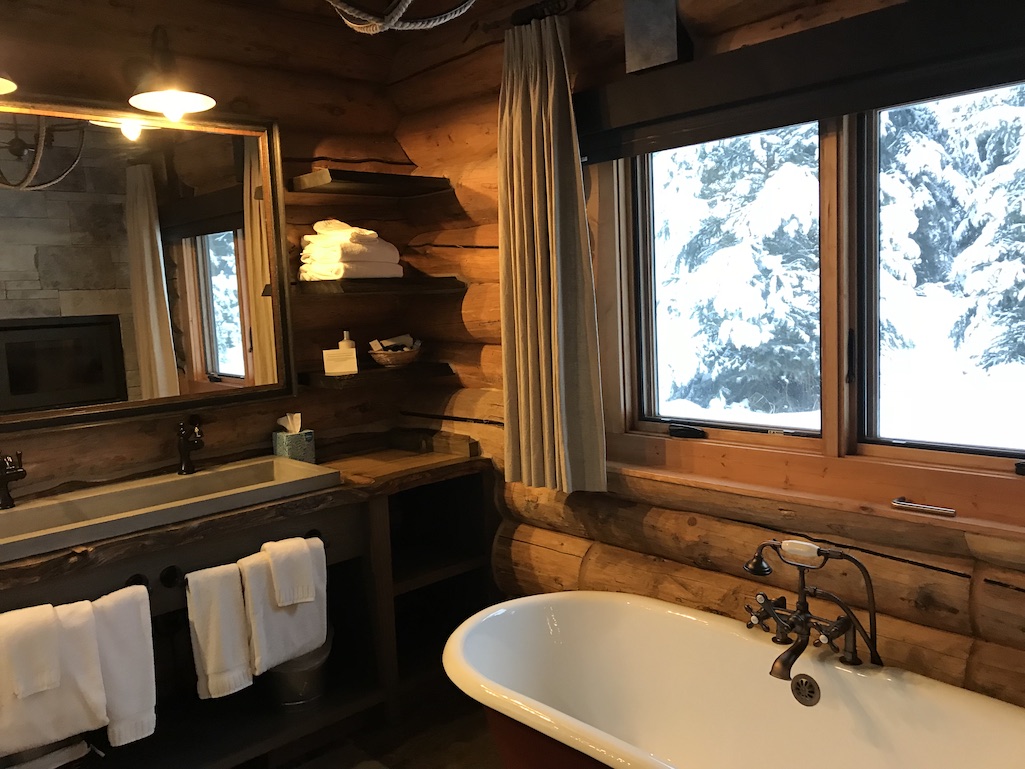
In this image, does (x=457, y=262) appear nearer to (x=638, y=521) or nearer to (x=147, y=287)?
(x=147, y=287)

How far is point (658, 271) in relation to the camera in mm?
2814

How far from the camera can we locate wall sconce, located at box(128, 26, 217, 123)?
254cm

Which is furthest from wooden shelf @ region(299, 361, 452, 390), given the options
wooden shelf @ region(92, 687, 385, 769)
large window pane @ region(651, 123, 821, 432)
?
→ wooden shelf @ region(92, 687, 385, 769)

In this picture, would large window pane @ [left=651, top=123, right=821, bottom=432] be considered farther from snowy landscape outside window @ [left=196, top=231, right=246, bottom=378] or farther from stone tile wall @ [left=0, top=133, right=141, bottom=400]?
stone tile wall @ [left=0, top=133, right=141, bottom=400]

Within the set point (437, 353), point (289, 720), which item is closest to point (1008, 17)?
point (437, 353)

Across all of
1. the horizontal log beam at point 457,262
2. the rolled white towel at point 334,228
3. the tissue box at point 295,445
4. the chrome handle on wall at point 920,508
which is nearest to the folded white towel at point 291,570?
the tissue box at point 295,445

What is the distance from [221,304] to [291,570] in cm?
96

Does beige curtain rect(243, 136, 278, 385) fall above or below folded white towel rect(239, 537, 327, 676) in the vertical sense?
above

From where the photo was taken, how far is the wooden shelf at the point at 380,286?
290cm

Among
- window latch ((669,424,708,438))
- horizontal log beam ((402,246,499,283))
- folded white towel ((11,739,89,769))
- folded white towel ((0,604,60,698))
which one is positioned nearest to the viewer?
folded white towel ((0,604,60,698))

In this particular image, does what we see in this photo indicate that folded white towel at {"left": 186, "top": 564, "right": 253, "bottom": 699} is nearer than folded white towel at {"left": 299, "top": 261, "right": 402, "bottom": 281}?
Yes

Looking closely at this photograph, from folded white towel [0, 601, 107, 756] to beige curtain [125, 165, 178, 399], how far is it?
2.71 feet

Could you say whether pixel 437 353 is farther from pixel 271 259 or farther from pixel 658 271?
pixel 658 271

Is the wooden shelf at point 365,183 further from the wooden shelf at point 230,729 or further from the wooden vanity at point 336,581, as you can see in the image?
the wooden shelf at point 230,729
